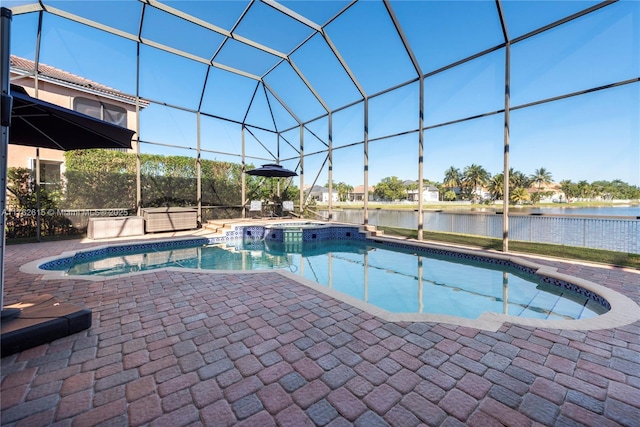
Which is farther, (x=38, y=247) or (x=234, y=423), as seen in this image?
(x=38, y=247)

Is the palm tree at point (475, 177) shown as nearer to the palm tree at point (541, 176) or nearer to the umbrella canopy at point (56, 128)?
the palm tree at point (541, 176)

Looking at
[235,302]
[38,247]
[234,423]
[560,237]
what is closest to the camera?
[234,423]

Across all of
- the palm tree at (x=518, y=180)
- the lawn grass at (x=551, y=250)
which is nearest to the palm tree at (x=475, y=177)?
the palm tree at (x=518, y=180)

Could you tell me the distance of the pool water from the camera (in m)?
3.93

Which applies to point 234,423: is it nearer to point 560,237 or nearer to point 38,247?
point 38,247

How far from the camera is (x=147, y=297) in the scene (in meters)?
3.42

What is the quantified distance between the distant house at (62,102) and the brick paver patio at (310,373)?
8691 mm

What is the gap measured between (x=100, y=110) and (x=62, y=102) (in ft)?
3.73

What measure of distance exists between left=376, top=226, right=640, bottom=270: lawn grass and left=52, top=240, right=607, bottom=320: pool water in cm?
137

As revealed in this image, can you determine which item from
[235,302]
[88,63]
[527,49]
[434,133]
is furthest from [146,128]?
[527,49]

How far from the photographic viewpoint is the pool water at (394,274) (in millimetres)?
3925

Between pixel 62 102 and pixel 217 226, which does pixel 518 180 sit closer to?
pixel 217 226

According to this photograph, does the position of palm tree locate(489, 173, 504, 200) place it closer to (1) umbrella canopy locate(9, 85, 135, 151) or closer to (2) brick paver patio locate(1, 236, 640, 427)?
(2) brick paver patio locate(1, 236, 640, 427)

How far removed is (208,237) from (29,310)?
6366 millimetres
